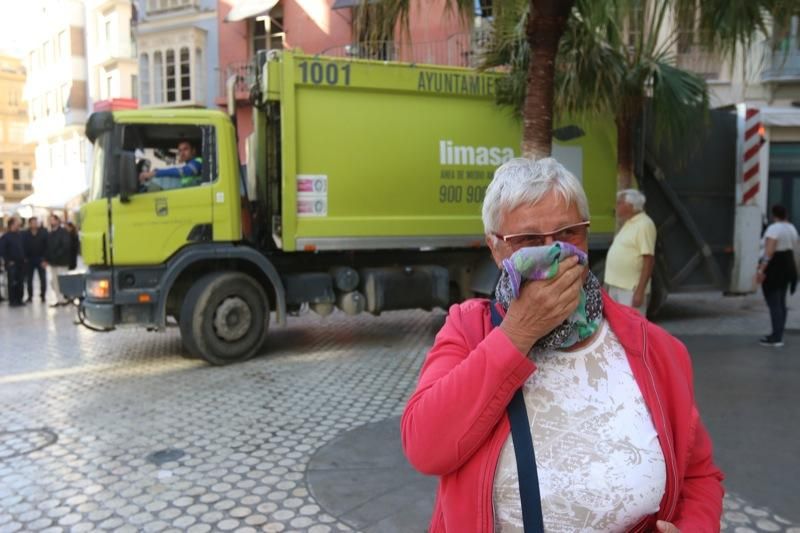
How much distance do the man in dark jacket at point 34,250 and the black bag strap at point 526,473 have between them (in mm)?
14167

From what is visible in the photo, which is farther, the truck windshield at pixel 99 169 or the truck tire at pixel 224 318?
the truck tire at pixel 224 318

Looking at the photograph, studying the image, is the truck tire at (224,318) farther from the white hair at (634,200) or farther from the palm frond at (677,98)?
the palm frond at (677,98)

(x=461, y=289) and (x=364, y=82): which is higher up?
(x=364, y=82)

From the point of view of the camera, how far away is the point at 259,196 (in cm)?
796

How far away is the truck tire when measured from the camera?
23.4 feet

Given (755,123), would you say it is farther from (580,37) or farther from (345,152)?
(345,152)

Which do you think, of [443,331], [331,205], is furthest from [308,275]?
[443,331]

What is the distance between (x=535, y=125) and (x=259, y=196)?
14.0ft

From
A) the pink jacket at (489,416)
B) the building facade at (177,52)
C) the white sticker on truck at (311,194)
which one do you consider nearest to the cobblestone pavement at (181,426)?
the white sticker on truck at (311,194)

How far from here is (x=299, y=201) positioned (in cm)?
747

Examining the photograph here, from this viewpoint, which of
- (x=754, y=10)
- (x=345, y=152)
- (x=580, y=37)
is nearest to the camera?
(x=754, y=10)

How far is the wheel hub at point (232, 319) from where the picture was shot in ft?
23.6

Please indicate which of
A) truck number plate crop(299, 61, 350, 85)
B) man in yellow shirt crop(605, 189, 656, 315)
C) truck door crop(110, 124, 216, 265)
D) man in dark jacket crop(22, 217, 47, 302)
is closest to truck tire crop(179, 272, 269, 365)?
truck door crop(110, 124, 216, 265)

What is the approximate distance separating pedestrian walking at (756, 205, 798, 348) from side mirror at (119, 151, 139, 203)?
7.05 metres
